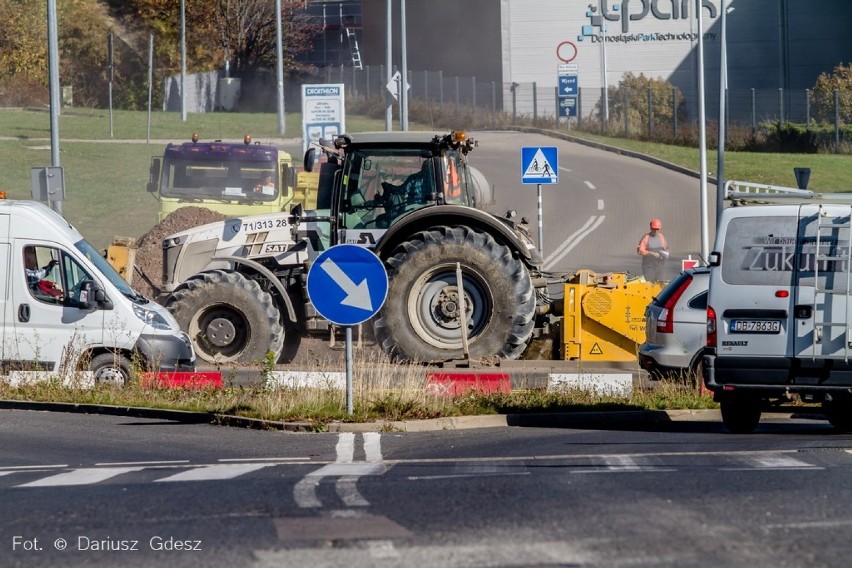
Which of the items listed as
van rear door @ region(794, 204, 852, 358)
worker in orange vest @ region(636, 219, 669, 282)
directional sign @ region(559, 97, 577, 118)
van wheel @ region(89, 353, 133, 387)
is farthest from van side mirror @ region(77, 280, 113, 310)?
directional sign @ region(559, 97, 577, 118)

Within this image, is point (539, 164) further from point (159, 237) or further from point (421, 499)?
point (421, 499)

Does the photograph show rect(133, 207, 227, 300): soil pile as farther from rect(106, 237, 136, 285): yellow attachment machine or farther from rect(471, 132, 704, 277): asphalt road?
rect(471, 132, 704, 277): asphalt road

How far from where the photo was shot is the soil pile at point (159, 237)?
2136cm

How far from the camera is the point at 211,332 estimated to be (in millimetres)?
16828

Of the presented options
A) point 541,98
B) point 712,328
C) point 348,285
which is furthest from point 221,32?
point 712,328

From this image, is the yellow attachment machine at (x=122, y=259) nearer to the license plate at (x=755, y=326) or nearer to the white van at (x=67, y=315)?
the white van at (x=67, y=315)

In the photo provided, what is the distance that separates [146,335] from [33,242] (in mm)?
Answer: 1634

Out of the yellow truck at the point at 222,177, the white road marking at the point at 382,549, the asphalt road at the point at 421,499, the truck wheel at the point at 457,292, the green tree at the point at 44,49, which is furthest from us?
the green tree at the point at 44,49

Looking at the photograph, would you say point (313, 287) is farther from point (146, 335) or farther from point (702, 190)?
point (702, 190)

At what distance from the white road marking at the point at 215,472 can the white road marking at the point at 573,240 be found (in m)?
21.8

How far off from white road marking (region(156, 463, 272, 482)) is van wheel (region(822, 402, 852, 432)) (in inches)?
234

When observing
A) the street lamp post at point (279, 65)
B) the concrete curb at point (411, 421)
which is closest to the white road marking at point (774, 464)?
the concrete curb at point (411, 421)

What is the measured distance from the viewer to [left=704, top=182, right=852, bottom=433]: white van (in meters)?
12.0

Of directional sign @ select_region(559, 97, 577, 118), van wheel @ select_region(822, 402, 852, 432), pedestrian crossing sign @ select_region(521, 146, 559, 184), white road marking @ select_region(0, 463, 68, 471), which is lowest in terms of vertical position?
van wheel @ select_region(822, 402, 852, 432)
